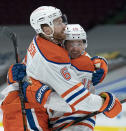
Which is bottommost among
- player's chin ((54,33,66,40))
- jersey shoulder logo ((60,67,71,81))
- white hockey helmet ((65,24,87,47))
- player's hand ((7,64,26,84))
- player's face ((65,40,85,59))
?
player's hand ((7,64,26,84))

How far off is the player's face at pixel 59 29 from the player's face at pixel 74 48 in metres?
0.11

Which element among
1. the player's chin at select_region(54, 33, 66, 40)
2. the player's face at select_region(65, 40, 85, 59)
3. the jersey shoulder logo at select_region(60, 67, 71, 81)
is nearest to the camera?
the jersey shoulder logo at select_region(60, 67, 71, 81)

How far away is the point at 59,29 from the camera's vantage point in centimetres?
165

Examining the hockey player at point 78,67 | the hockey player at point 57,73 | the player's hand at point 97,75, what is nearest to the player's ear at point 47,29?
the hockey player at point 57,73

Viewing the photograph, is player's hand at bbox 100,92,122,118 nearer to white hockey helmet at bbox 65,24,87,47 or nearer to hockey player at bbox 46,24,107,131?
hockey player at bbox 46,24,107,131

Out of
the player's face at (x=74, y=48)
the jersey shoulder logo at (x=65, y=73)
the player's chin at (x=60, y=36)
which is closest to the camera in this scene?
the jersey shoulder logo at (x=65, y=73)

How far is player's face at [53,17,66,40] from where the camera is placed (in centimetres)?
164

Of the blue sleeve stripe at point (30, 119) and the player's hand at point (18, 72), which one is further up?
the player's hand at point (18, 72)

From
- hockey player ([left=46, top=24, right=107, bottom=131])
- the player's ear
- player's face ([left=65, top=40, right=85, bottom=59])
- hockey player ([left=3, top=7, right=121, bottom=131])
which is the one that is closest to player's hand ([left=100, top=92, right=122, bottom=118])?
hockey player ([left=3, top=7, right=121, bottom=131])

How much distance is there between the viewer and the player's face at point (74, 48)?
176 cm

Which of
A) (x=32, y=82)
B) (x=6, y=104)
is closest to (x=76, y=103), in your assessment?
(x=32, y=82)

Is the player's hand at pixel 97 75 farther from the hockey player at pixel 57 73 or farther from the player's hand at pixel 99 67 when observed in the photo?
the hockey player at pixel 57 73

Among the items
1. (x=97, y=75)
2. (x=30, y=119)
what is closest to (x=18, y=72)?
(x=30, y=119)

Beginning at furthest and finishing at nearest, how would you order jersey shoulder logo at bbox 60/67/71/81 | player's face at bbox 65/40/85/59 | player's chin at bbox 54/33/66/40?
player's face at bbox 65/40/85/59 < player's chin at bbox 54/33/66/40 < jersey shoulder logo at bbox 60/67/71/81
